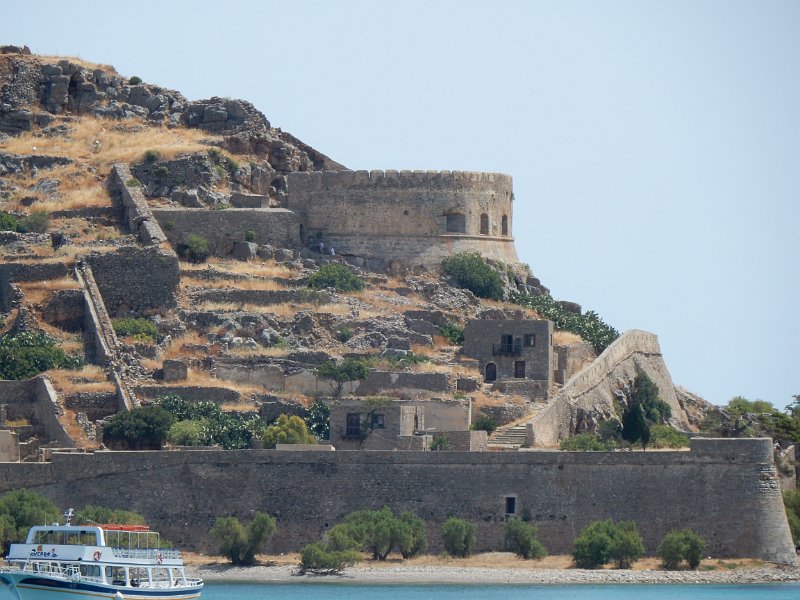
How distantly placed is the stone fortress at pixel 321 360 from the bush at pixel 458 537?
0.59 m

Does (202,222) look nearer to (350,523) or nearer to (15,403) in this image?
(15,403)

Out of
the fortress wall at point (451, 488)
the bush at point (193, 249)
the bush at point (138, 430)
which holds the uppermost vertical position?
the bush at point (193, 249)

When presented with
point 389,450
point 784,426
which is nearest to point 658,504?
point 389,450

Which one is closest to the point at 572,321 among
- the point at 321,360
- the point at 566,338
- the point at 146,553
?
the point at 566,338

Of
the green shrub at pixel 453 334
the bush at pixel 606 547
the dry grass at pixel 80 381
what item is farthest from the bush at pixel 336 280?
the bush at pixel 606 547

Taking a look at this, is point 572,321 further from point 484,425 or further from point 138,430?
point 138,430

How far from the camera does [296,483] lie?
79375 mm

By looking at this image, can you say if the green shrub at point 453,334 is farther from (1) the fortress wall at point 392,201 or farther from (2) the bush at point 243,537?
(2) the bush at point 243,537

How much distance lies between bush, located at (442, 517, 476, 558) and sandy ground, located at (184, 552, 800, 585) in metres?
0.25

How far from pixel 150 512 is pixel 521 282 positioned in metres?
19.9

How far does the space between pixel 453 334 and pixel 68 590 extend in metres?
22.3

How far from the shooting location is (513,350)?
Result: 8675 centimetres

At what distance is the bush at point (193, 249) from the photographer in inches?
3617

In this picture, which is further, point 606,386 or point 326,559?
point 606,386
